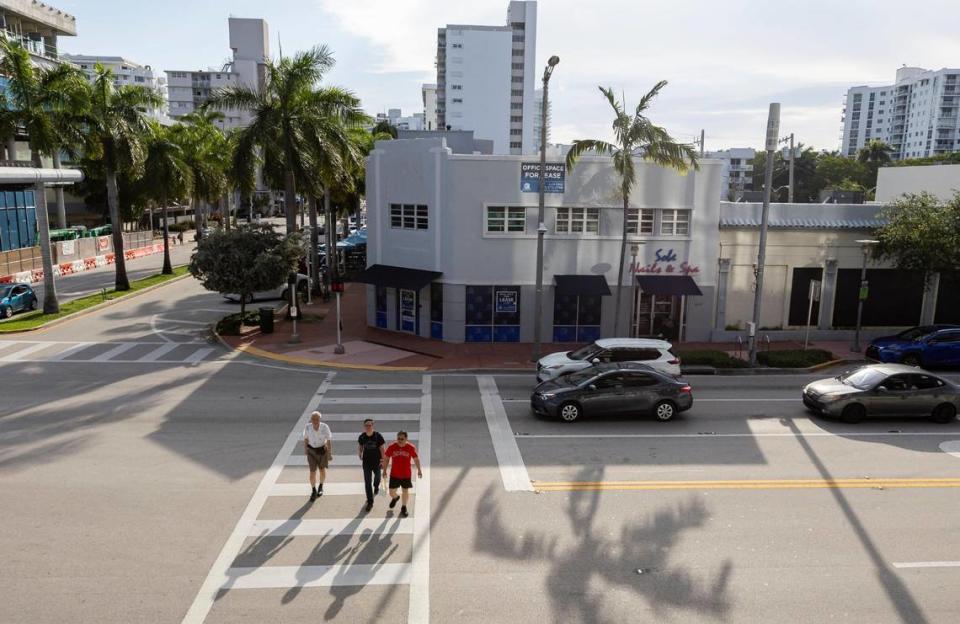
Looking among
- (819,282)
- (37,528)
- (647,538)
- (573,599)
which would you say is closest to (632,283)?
(819,282)

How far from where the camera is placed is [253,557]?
10508mm

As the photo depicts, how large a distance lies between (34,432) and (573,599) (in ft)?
43.6

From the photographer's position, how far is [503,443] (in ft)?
52.4

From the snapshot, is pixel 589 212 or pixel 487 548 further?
pixel 589 212

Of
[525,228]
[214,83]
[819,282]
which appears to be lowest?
[819,282]

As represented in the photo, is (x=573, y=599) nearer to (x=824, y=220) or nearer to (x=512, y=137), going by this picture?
(x=824, y=220)

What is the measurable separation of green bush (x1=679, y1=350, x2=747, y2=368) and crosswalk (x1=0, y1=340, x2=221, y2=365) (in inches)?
651

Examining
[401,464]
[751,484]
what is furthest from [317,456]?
[751,484]

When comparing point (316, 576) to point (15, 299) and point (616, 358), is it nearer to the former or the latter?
point (616, 358)

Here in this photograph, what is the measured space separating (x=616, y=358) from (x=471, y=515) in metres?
9.67

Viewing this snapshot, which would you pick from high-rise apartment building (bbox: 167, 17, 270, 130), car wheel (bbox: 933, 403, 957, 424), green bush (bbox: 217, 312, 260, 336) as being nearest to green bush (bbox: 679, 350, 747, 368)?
car wheel (bbox: 933, 403, 957, 424)

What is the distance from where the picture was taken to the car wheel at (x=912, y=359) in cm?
2470

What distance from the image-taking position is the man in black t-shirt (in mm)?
12094

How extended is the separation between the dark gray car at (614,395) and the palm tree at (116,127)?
2797 cm
